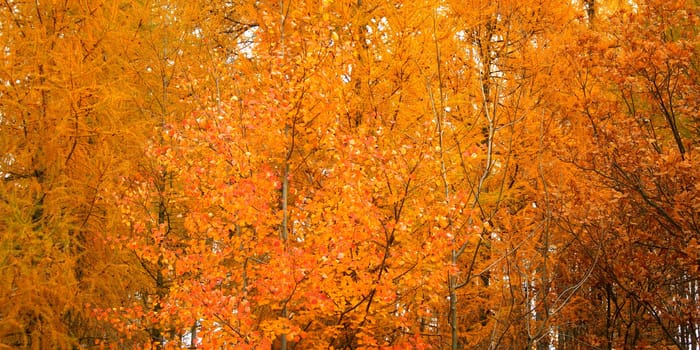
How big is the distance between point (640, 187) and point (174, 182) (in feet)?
19.2

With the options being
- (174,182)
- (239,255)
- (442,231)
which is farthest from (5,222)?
(442,231)

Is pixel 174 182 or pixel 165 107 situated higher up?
pixel 165 107

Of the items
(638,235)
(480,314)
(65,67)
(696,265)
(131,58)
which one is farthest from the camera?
(480,314)

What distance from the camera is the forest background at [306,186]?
6113 millimetres

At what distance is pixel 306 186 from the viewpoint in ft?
24.3

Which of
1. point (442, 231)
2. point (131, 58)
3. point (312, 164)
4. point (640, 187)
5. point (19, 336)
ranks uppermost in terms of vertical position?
point (131, 58)

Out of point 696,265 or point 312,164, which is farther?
point 312,164

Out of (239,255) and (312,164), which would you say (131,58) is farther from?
(239,255)

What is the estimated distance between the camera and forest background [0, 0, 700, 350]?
6113 millimetres

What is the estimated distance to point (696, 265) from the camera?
634 cm

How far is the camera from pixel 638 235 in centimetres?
722

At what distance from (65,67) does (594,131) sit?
18.6 ft

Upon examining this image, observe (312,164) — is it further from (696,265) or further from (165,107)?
(696,265)

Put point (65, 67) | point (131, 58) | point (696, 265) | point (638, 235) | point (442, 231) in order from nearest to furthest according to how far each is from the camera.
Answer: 1. point (442, 231)
2. point (696, 265)
3. point (65, 67)
4. point (638, 235)
5. point (131, 58)
